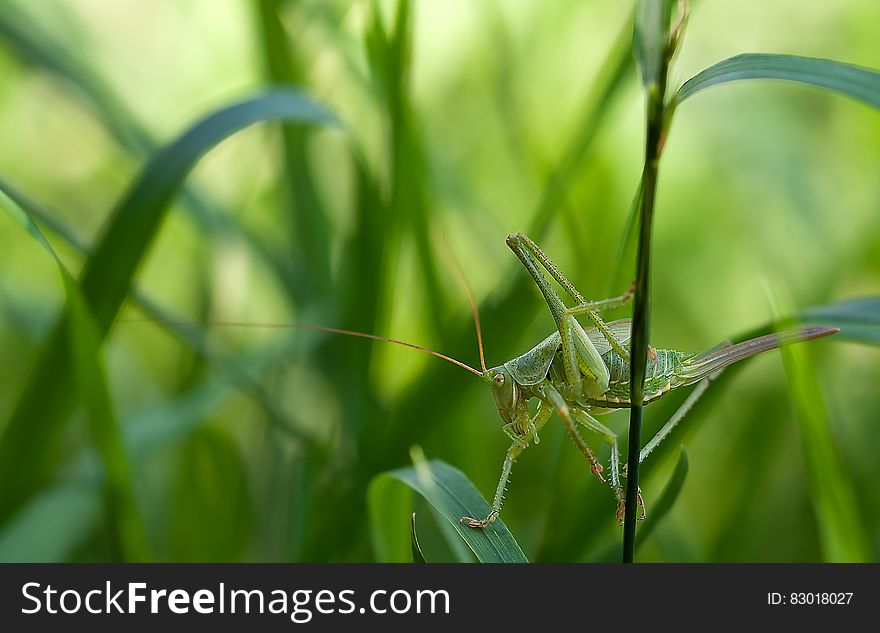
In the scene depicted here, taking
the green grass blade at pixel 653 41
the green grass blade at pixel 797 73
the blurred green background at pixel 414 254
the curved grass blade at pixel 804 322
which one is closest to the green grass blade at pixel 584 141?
the blurred green background at pixel 414 254

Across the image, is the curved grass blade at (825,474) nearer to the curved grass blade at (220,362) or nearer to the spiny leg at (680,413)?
the spiny leg at (680,413)

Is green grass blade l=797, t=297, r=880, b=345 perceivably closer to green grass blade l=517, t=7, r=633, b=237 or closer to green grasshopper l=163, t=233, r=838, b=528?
green grasshopper l=163, t=233, r=838, b=528

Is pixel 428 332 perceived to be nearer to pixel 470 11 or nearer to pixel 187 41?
pixel 470 11

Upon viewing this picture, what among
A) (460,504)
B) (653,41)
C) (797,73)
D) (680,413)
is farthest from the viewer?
(680,413)

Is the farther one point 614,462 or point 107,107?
point 107,107

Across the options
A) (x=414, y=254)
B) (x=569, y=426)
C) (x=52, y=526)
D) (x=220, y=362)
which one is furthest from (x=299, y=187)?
(x=569, y=426)

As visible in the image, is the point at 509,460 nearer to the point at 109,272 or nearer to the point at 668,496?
the point at 668,496
